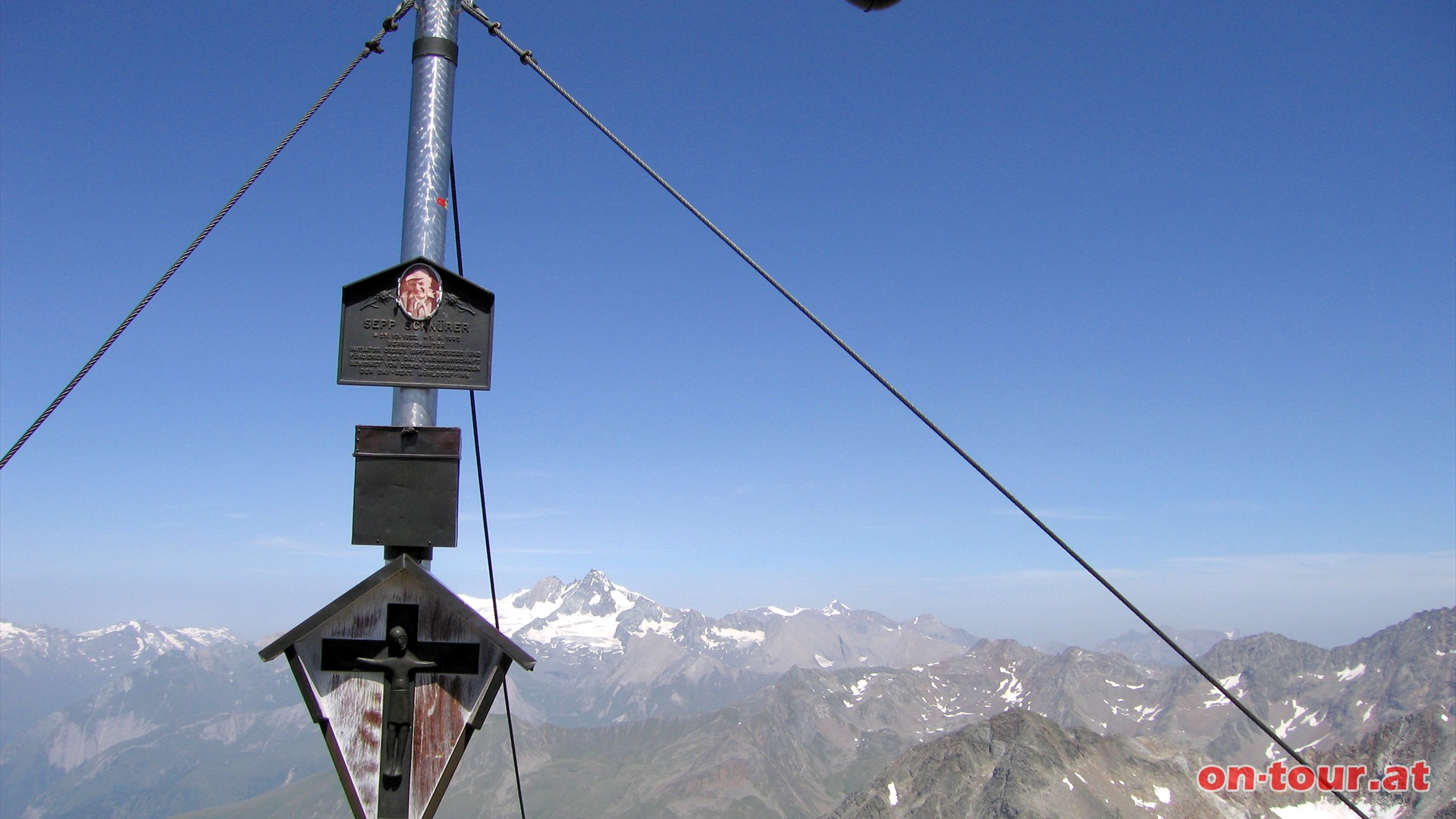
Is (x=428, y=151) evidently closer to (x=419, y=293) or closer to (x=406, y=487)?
(x=419, y=293)

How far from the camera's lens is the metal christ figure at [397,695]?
651 centimetres

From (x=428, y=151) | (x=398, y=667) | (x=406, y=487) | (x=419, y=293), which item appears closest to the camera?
(x=398, y=667)

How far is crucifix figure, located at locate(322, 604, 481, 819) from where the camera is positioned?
6.52 m

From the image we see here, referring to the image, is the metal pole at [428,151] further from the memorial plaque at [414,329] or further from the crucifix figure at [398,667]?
the crucifix figure at [398,667]

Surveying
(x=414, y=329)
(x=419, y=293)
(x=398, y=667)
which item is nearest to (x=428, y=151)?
(x=419, y=293)

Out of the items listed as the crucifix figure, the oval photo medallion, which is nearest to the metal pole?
the oval photo medallion

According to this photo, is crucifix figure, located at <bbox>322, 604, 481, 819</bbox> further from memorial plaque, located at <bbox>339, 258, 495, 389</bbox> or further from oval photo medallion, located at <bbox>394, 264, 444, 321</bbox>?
oval photo medallion, located at <bbox>394, 264, 444, 321</bbox>

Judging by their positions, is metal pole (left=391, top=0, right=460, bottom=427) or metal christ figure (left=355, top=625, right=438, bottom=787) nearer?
metal christ figure (left=355, top=625, right=438, bottom=787)

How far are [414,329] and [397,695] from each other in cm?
281

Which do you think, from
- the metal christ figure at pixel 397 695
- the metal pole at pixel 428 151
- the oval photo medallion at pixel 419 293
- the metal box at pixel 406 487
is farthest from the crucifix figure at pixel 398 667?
the oval photo medallion at pixel 419 293

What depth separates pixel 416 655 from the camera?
6609mm

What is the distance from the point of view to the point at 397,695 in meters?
6.51

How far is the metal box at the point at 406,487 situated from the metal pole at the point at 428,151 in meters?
0.35

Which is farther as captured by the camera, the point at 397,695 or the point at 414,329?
the point at 414,329
